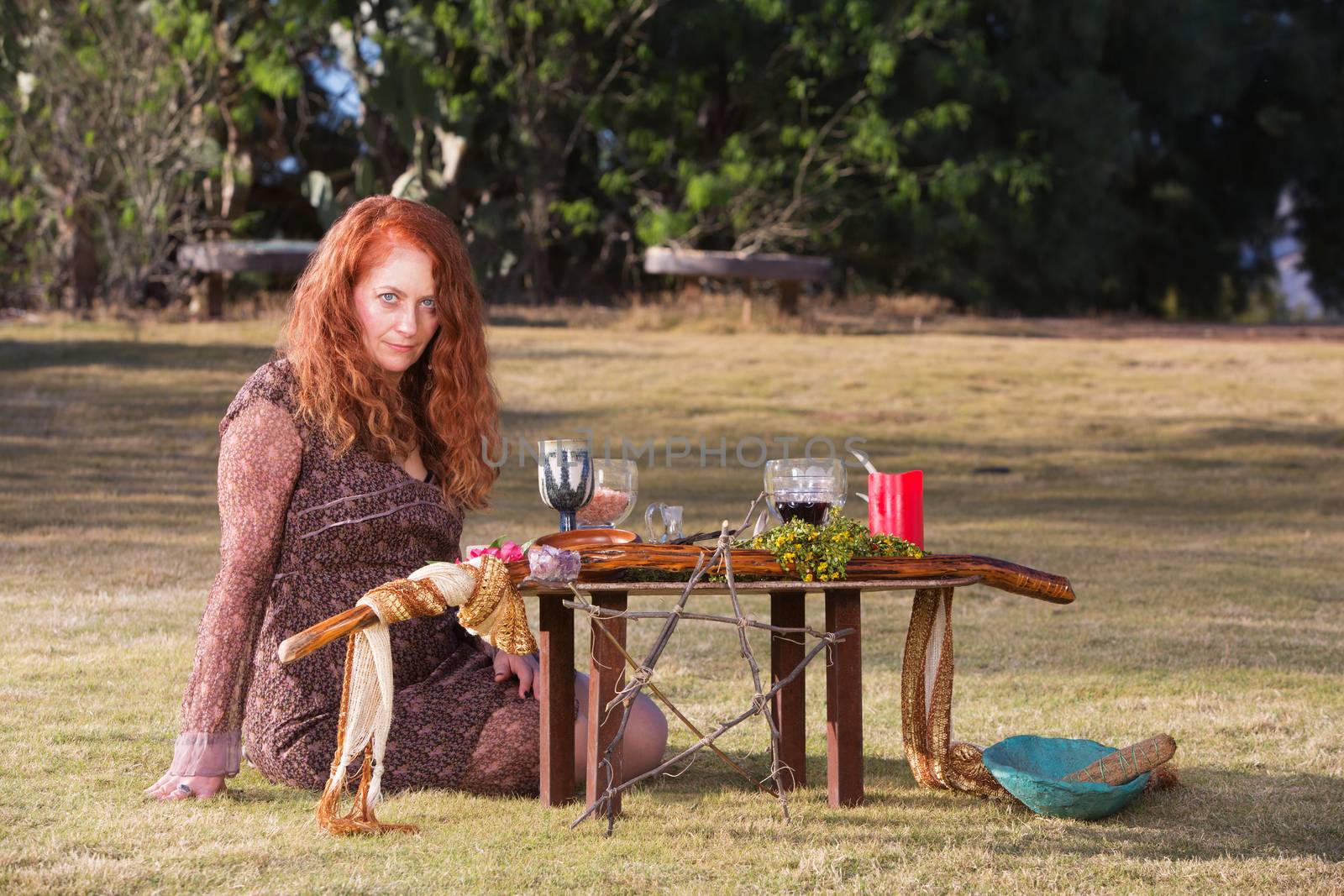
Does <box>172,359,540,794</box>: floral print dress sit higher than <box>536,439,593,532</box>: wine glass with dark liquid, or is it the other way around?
<box>536,439,593,532</box>: wine glass with dark liquid

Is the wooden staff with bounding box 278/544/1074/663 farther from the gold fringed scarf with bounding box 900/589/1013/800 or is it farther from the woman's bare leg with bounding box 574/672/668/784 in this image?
the woman's bare leg with bounding box 574/672/668/784

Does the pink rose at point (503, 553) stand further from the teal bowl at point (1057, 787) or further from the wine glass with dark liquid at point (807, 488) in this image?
the teal bowl at point (1057, 787)

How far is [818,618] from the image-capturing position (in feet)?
19.7

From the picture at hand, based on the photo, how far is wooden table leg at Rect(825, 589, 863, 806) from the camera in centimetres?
322

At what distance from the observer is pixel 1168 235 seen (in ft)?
74.8

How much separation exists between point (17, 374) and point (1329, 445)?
9964 millimetres

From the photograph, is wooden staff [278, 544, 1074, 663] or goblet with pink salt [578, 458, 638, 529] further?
goblet with pink salt [578, 458, 638, 529]

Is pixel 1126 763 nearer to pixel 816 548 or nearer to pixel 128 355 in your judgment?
pixel 816 548

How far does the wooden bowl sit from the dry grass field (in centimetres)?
58

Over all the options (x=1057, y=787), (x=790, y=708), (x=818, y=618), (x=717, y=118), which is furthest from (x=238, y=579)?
(x=717, y=118)

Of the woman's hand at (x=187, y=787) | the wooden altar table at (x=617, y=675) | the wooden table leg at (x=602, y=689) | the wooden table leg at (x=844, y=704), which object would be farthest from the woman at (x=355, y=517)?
the wooden table leg at (x=844, y=704)

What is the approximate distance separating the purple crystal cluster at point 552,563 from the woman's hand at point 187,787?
848mm

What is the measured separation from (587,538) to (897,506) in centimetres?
69

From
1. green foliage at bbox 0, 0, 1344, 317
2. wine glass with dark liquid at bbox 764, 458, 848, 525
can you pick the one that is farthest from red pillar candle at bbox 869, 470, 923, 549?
green foliage at bbox 0, 0, 1344, 317
